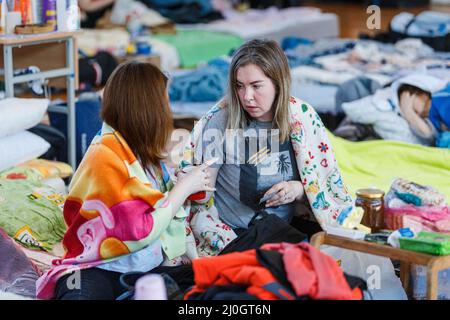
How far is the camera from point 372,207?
2.43 m

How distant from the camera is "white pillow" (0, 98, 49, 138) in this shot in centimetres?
320

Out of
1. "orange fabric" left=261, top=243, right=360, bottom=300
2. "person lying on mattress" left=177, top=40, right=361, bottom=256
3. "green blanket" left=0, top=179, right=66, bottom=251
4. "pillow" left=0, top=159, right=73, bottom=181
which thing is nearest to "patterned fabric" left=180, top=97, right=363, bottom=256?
"person lying on mattress" left=177, top=40, right=361, bottom=256

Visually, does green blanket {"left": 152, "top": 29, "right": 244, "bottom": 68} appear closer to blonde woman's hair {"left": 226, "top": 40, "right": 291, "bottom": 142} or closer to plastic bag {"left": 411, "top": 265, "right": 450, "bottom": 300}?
blonde woman's hair {"left": 226, "top": 40, "right": 291, "bottom": 142}

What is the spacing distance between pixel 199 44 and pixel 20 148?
3295 millimetres

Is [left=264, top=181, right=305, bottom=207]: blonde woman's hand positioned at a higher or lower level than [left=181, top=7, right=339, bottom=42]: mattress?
lower

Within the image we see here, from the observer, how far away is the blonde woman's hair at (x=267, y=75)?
8.41 ft

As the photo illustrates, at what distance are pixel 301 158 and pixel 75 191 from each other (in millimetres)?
763

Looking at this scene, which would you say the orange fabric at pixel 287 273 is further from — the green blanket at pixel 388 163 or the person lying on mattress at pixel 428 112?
the person lying on mattress at pixel 428 112

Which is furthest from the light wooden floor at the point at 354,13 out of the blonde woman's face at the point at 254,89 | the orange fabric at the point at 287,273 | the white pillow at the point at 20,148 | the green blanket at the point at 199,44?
the orange fabric at the point at 287,273

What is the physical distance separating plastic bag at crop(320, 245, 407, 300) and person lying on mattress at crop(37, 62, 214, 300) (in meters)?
0.53

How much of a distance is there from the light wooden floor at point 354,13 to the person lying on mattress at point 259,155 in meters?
5.41

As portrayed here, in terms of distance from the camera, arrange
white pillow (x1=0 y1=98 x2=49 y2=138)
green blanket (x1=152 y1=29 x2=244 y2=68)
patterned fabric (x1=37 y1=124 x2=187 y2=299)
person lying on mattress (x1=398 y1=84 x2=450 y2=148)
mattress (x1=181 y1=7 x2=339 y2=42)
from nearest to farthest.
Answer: patterned fabric (x1=37 y1=124 x2=187 y2=299) → white pillow (x1=0 y1=98 x2=49 y2=138) → person lying on mattress (x1=398 y1=84 x2=450 y2=148) → green blanket (x1=152 y1=29 x2=244 y2=68) → mattress (x1=181 y1=7 x2=339 y2=42)

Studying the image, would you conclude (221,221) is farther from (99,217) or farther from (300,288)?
(300,288)
